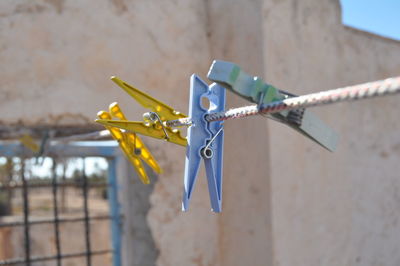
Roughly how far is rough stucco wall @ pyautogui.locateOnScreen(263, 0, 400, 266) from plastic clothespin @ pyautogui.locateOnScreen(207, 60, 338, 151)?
3.61 ft

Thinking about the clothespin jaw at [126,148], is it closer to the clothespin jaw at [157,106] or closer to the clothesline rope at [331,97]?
the clothespin jaw at [157,106]

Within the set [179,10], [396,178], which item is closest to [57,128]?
[179,10]

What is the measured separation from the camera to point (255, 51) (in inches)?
75.7

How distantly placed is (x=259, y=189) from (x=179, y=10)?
821mm

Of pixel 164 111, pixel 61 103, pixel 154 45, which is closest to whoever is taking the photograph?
pixel 164 111

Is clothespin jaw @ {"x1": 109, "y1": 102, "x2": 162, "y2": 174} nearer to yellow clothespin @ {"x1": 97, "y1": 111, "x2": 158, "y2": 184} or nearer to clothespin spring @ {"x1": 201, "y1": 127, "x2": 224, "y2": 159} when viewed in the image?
Answer: yellow clothespin @ {"x1": 97, "y1": 111, "x2": 158, "y2": 184}

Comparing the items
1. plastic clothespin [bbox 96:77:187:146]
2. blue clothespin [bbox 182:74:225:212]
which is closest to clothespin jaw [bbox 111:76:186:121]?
plastic clothespin [bbox 96:77:187:146]

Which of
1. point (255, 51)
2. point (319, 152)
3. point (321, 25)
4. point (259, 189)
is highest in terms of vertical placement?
point (321, 25)

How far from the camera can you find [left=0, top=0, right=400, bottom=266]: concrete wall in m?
1.83

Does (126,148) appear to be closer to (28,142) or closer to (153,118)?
(153,118)

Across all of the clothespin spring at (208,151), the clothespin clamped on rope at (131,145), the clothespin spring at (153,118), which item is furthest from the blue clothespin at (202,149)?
the clothespin clamped on rope at (131,145)

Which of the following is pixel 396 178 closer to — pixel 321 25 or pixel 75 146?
pixel 321 25

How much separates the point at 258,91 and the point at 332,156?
1452 millimetres

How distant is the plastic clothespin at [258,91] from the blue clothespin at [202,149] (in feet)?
0.60
